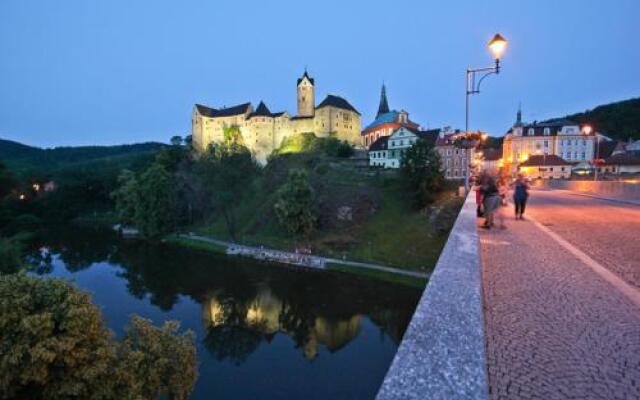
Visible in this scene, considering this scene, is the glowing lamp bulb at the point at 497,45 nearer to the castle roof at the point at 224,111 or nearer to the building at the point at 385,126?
the building at the point at 385,126

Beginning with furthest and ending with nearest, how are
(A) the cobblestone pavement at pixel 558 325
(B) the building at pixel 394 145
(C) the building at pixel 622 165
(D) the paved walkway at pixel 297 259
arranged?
(B) the building at pixel 394 145, (C) the building at pixel 622 165, (D) the paved walkway at pixel 297 259, (A) the cobblestone pavement at pixel 558 325

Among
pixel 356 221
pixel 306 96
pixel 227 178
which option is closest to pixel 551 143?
pixel 356 221

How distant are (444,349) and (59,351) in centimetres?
943

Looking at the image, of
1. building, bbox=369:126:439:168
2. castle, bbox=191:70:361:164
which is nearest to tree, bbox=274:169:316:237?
building, bbox=369:126:439:168

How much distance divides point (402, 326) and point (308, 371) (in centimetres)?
805

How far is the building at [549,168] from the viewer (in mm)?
55969

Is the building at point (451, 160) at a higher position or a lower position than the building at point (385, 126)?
lower

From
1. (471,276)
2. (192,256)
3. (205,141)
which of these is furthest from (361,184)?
(471,276)

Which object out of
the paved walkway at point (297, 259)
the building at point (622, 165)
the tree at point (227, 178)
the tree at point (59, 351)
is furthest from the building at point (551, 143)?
the tree at point (59, 351)

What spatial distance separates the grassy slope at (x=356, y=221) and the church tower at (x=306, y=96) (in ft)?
45.5

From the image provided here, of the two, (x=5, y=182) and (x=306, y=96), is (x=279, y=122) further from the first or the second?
(x=5, y=182)

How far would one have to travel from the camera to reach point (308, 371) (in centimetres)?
1914

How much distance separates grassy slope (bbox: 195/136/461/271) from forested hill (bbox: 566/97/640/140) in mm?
55454

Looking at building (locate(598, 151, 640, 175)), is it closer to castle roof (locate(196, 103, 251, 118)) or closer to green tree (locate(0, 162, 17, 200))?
castle roof (locate(196, 103, 251, 118))
